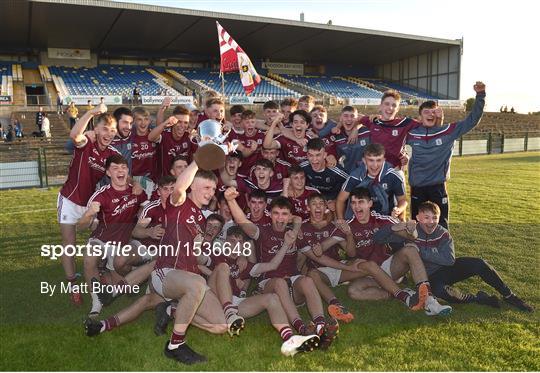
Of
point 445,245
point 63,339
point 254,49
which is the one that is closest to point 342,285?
point 445,245

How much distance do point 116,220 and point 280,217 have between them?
1623 mm

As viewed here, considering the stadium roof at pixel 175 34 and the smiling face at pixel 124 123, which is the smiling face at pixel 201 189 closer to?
the smiling face at pixel 124 123

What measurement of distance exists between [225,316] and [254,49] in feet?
100

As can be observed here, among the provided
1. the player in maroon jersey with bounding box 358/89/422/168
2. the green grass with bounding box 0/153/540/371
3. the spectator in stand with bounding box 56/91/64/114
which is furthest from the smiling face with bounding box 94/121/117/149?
the spectator in stand with bounding box 56/91/64/114

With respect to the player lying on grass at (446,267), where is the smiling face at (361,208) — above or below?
above

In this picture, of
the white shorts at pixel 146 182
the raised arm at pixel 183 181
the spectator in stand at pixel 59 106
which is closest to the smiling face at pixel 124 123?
the white shorts at pixel 146 182

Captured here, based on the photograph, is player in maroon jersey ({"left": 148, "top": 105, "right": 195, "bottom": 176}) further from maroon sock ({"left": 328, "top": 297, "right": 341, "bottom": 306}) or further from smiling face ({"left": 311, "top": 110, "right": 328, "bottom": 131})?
maroon sock ({"left": 328, "top": 297, "right": 341, "bottom": 306})

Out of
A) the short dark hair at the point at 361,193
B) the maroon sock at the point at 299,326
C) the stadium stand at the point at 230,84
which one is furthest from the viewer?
the stadium stand at the point at 230,84

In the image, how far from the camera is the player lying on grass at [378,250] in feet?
13.0

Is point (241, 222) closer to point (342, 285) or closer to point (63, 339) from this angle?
point (342, 285)

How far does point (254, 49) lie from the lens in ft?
104

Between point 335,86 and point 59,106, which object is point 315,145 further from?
point 335,86

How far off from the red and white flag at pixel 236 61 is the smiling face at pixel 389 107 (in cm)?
366

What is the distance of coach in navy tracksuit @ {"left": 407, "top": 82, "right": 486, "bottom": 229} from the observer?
493 centimetres
